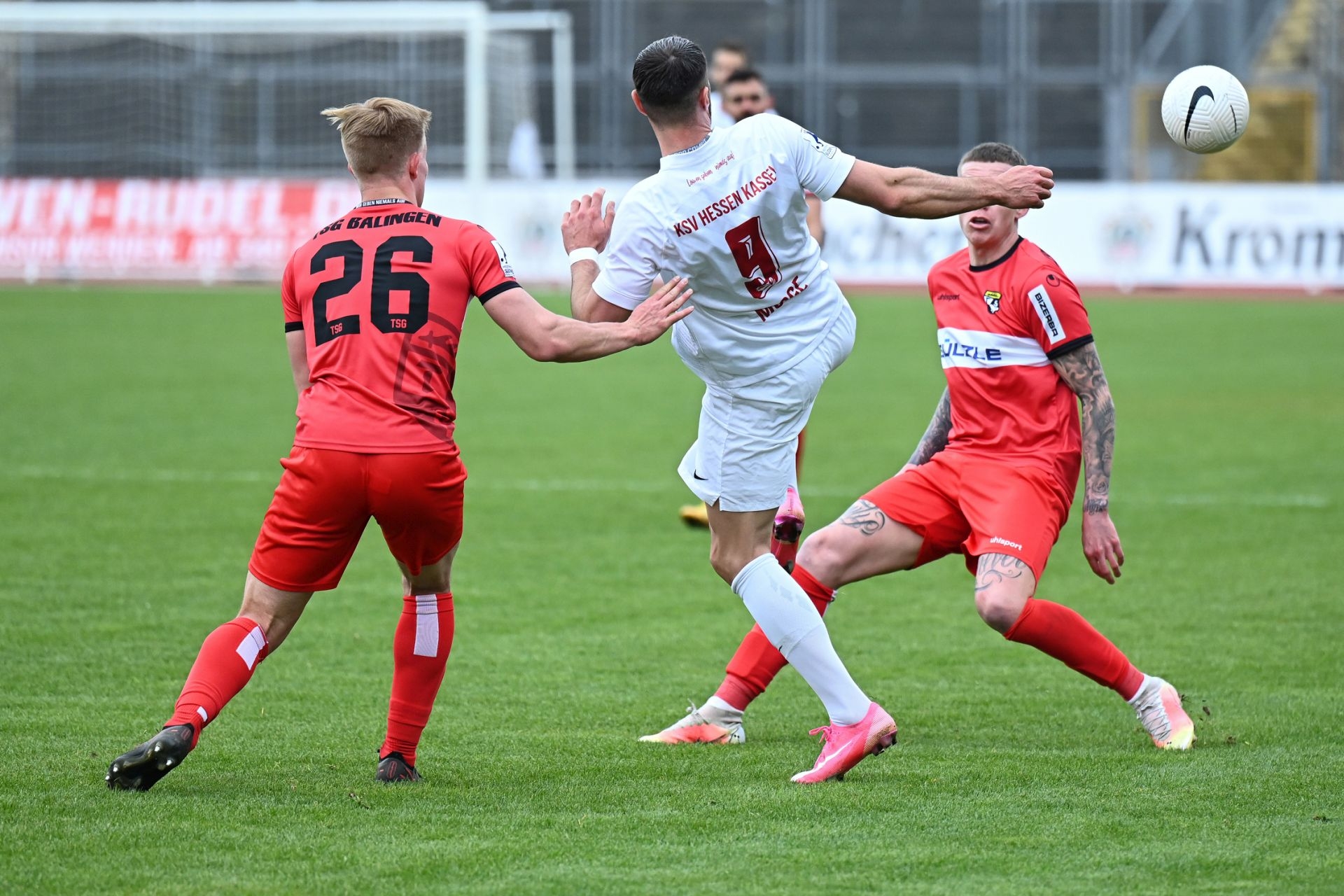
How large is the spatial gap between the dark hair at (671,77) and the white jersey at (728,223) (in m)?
0.14

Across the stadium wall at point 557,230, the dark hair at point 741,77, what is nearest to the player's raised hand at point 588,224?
the dark hair at point 741,77

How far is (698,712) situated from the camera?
214 inches

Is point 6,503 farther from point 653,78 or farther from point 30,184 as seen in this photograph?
point 30,184

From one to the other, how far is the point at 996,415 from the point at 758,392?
1.00 meters

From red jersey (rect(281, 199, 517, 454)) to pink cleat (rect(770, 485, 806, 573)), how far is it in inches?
69.7

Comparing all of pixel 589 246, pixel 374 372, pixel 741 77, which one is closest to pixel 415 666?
pixel 374 372

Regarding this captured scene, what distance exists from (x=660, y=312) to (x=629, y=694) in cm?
198

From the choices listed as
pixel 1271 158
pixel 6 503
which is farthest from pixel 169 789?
pixel 1271 158

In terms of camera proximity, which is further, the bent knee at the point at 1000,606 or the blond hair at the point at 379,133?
the bent knee at the point at 1000,606

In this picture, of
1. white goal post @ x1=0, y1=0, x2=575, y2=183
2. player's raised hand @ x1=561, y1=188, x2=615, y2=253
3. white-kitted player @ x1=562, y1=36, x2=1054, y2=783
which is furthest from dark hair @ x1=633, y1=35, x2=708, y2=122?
white goal post @ x1=0, y1=0, x2=575, y2=183

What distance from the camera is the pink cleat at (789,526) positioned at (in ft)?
19.8

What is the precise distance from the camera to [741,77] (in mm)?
8477

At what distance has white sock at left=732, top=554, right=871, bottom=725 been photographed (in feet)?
15.8

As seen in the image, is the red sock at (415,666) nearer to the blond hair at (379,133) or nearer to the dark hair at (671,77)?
the blond hair at (379,133)
